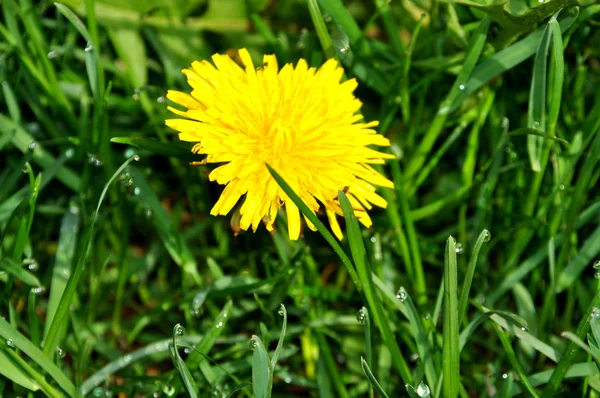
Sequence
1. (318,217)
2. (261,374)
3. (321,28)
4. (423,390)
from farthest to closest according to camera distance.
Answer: (318,217) < (321,28) < (423,390) < (261,374)

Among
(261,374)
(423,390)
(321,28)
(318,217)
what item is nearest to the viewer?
(261,374)

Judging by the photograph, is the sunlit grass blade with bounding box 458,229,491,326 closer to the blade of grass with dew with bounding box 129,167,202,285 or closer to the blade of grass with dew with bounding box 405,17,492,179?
the blade of grass with dew with bounding box 405,17,492,179

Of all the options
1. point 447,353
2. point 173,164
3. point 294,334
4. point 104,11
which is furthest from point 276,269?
point 104,11

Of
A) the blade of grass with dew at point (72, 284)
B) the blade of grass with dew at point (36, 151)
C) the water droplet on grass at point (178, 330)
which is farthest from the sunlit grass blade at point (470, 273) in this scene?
the blade of grass with dew at point (36, 151)

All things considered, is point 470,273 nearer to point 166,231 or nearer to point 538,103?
point 538,103

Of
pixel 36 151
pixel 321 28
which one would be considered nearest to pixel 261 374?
pixel 321 28

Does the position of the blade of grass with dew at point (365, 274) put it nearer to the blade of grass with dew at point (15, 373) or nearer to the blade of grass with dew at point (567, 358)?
the blade of grass with dew at point (567, 358)

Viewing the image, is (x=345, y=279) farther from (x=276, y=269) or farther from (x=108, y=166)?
(x=108, y=166)
